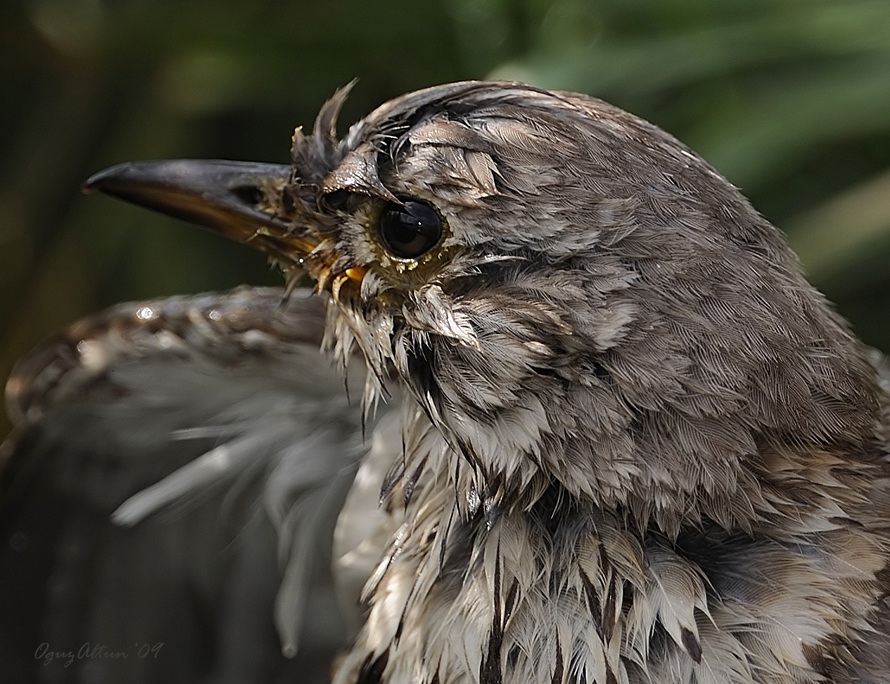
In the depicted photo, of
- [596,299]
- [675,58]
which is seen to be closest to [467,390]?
[596,299]

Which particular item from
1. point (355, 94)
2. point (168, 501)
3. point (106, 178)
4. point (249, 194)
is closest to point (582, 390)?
point (249, 194)

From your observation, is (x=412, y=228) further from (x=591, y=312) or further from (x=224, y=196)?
(x=224, y=196)

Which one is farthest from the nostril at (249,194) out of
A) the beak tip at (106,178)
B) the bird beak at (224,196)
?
the beak tip at (106,178)

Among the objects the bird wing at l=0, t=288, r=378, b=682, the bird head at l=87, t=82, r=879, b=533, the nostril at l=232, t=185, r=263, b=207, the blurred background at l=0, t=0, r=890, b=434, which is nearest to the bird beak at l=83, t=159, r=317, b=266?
the nostril at l=232, t=185, r=263, b=207

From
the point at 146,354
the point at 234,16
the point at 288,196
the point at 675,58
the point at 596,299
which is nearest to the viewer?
the point at 596,299

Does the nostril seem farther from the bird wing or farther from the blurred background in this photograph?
the blurred background

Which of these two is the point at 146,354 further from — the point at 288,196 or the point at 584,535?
the point at 584,535
